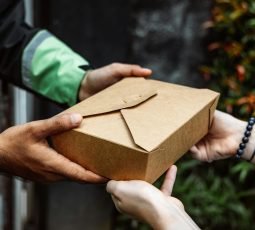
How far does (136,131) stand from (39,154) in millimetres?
319

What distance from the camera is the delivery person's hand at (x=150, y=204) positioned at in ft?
4.03

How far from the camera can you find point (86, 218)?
3.02m

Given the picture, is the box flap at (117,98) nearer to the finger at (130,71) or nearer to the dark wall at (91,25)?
the finger at (130,71)

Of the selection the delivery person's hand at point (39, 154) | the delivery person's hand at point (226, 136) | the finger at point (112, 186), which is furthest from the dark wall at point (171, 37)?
the finger at point (112, 186)

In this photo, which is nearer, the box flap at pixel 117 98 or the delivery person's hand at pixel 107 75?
the box flap at pixel 117 98

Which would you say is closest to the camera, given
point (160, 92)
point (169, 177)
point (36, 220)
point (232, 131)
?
point (169, 177)

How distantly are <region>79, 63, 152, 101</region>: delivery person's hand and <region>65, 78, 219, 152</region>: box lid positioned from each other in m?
0.13

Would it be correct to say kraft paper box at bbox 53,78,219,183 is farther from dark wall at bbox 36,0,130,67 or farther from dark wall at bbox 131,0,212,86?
dark wall at bbox 131,0,212,86

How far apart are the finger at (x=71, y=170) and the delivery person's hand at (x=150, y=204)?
0.19 feet

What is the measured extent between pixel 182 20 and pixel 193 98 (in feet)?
5.04

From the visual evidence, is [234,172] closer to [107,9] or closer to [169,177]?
[107,9]

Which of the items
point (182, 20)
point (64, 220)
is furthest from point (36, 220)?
point (182, 20)

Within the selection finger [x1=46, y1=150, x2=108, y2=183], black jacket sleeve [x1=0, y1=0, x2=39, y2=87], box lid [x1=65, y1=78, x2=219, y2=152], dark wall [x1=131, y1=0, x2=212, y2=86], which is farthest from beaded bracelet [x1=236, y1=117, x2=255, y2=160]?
dark wall [x1=131, y1=0, x2=212, y2=86]

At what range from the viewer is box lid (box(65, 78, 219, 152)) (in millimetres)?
1224
